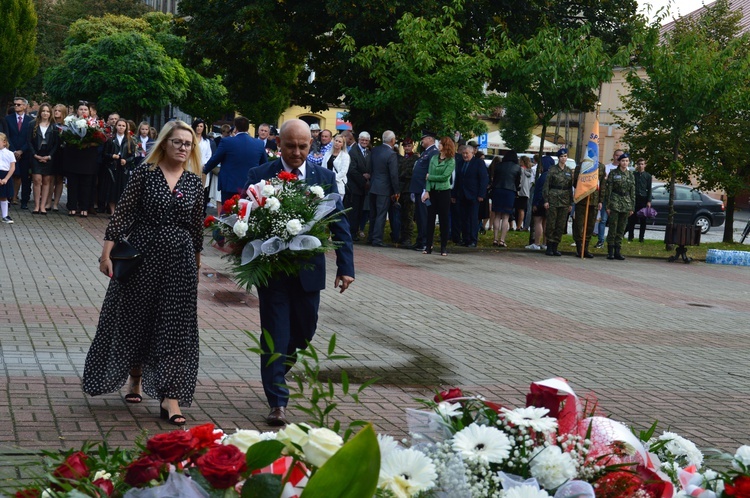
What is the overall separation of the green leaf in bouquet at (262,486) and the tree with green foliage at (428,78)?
65.1 feet

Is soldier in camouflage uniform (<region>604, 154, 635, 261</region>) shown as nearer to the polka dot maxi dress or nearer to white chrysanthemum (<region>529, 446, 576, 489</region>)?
the polka dot maxi dress

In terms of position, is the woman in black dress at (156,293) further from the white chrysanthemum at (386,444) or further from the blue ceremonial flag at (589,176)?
the blue ceremonial flag at (589,176)

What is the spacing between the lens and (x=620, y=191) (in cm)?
2145

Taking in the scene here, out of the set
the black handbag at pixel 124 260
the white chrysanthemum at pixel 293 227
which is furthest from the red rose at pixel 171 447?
the black handbag at pixel 124 260

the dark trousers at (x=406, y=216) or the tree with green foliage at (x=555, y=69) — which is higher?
the tree with green foliage at (x=555, y=69)

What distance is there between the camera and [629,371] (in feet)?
31.6

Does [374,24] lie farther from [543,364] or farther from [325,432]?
[325,432]

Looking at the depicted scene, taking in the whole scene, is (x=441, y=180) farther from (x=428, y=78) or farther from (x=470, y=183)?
(x=428, y=78)

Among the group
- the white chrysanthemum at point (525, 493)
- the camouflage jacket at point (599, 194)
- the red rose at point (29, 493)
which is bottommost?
the red rose at point (29, 493)

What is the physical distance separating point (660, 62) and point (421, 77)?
16.7 feet

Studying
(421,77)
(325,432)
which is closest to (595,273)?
(421,77)

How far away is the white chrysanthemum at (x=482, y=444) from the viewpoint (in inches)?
85.8

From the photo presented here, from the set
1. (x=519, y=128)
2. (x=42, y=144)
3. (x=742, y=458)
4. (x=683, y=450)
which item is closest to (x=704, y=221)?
(x=519, y=128)

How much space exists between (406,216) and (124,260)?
14.5 meters
